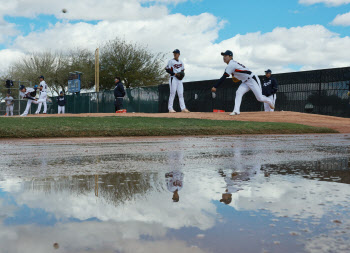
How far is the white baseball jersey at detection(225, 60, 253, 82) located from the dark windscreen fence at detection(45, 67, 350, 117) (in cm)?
463

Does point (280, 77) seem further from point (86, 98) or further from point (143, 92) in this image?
point (86, 98)

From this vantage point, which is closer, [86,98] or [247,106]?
[247,106]

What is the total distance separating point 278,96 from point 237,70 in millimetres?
9449

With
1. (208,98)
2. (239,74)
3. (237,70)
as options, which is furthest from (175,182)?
(208,98)

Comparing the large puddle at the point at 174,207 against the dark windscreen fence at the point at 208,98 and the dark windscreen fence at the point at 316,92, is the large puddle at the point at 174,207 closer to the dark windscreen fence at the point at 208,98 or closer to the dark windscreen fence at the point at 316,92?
the dark windscreen fence at the point at 316,92

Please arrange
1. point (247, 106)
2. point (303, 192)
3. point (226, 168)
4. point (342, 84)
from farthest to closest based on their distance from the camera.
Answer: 1. point (247, 106)
2. point (342, 84)
3. point (226, 168)
4. point (303, 192)

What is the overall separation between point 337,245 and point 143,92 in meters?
34.0

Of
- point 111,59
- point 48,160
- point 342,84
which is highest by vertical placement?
point 111,59

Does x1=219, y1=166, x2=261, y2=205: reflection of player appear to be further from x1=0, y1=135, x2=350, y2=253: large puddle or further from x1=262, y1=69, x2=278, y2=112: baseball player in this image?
x1=262, y1=69, x2=278, y2=112: baseball player

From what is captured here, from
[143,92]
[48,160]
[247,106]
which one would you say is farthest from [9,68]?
[48,160]

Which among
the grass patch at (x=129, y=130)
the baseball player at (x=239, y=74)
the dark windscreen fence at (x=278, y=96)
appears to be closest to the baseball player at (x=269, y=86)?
the baseball player at (x=239, y=74)

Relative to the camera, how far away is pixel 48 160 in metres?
5.93

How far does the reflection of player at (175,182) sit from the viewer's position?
356 centimetres

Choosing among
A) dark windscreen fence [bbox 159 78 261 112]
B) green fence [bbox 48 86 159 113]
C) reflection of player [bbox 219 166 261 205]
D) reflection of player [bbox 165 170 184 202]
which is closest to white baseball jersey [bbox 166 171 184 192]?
reflection of player [bbox 165 170 184 202]
